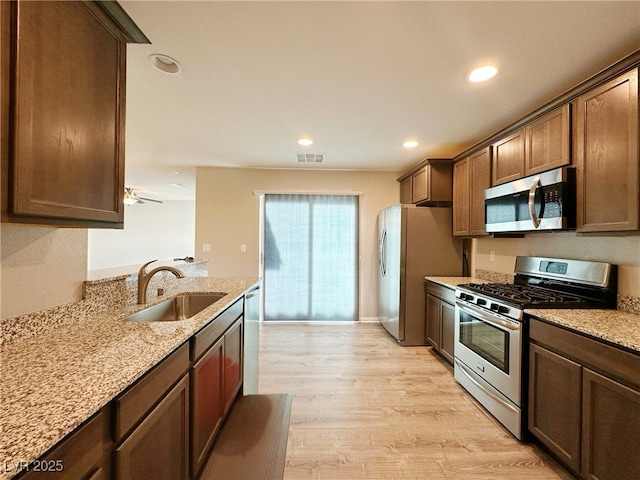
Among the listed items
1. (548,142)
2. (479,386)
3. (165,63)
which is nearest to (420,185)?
(548,142)

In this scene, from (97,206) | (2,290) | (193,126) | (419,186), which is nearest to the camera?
(2,290)

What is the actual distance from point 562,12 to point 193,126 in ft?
9.20

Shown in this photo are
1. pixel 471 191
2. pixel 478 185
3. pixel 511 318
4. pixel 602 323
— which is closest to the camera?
pixel 602 323

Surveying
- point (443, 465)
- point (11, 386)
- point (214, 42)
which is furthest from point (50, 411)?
point (443, 465)

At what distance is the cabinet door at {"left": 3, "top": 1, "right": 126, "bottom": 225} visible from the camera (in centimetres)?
90

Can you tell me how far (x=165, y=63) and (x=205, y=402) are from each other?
2047 mm

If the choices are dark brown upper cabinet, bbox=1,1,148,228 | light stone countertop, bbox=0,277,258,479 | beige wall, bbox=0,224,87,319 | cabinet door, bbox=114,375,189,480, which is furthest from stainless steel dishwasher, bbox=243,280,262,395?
dark brown upper cabinet, bbox=1,1,148,228

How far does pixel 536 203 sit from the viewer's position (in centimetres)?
207

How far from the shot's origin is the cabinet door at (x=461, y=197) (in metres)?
3.10

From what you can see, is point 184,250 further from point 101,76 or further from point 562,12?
point 562,12

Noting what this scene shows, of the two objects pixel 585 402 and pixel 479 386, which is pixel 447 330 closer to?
pixel 479 386

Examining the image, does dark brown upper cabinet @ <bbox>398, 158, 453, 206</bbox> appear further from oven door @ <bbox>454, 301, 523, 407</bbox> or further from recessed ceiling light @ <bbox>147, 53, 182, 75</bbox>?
recessed ceiling light @ <bbox>147, 53, 182, 75</bbox>

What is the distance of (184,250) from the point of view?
26.2 feet

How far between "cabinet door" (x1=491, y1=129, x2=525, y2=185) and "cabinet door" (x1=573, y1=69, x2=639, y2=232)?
→ 48 centimetres
